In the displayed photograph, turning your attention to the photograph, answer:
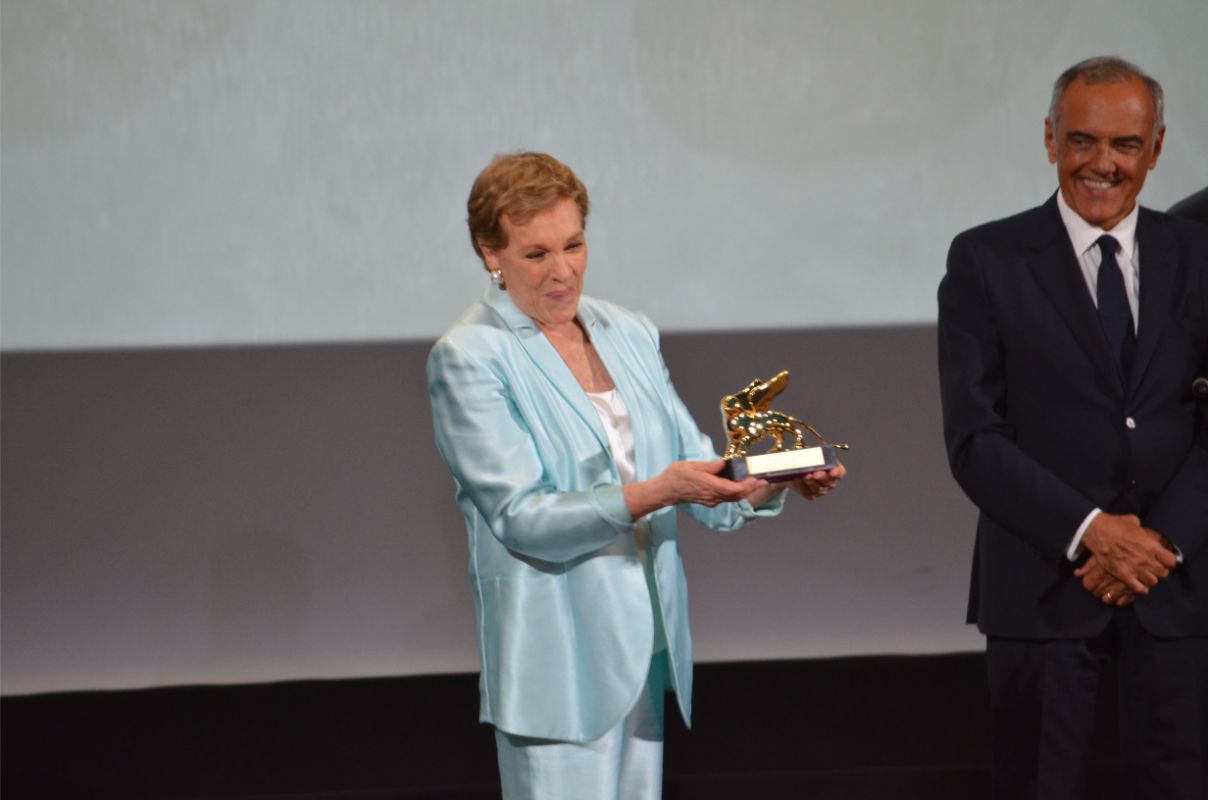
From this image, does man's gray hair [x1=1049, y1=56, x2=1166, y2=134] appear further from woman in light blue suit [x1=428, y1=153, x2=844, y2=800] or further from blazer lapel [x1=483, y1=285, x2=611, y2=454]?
blazer lapel [x1=483, y1=285, x2=611, y2=454]

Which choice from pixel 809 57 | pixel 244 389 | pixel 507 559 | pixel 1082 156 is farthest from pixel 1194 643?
pixel 244 389

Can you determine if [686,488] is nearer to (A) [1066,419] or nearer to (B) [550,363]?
(B) [550,363]

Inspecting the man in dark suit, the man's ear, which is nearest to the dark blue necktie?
the man in dark suit

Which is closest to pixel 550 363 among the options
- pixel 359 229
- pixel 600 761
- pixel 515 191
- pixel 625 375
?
pixel 625 375

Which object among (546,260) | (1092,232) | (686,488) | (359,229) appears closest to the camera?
(686,488)

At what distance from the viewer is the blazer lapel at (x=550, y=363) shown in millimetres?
1888

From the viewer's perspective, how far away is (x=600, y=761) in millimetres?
1866

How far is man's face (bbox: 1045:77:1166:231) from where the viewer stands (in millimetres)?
2055

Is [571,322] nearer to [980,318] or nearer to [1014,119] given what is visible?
[980,318]

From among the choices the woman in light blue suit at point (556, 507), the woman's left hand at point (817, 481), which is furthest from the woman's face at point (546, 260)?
the woman's left hand at point (817, 481)

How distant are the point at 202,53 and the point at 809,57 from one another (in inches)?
62.2

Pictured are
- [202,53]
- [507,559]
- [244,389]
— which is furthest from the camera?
[244,389]

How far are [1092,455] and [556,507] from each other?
33.5 inches

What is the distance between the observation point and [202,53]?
348 centimetres
